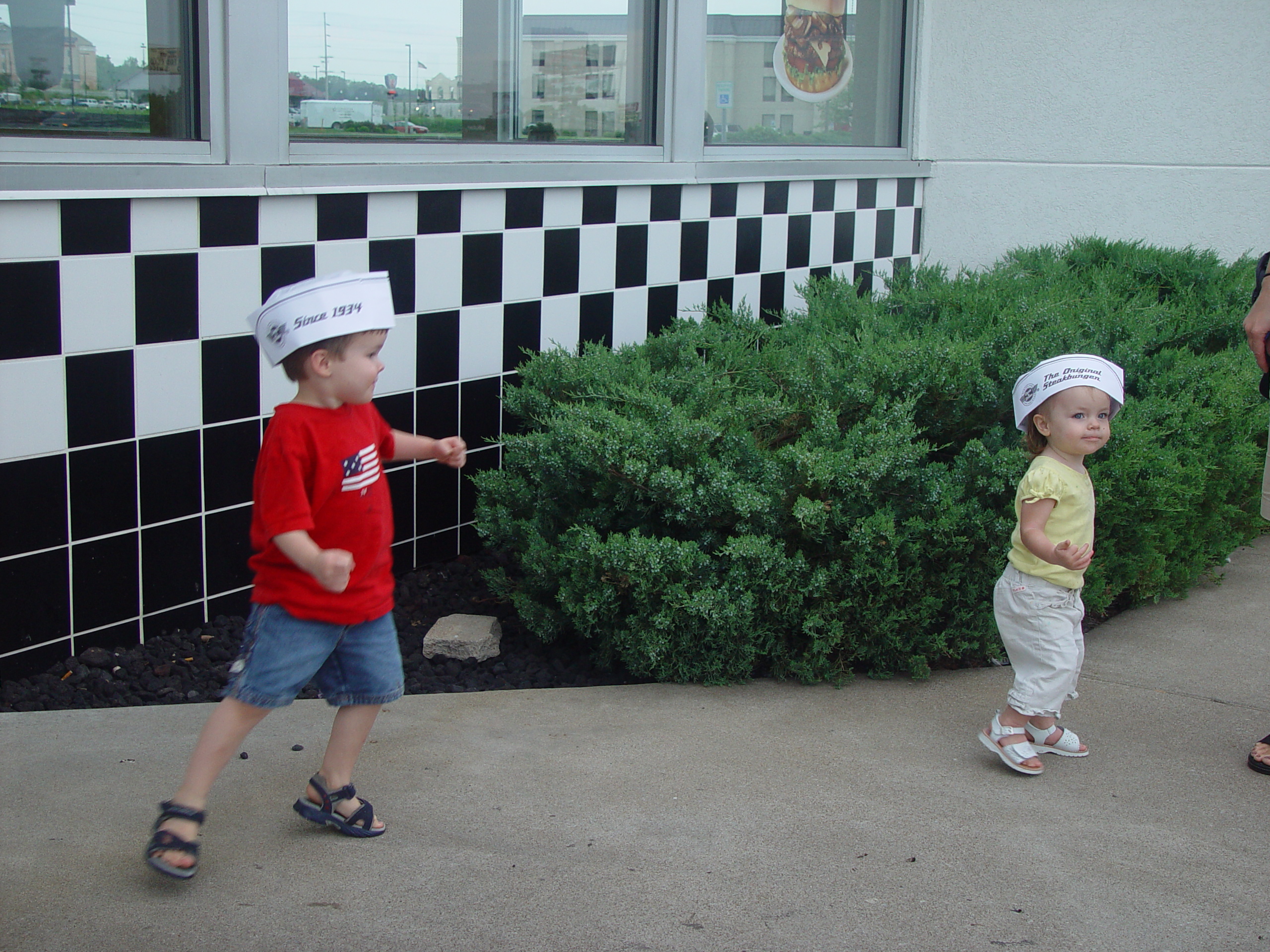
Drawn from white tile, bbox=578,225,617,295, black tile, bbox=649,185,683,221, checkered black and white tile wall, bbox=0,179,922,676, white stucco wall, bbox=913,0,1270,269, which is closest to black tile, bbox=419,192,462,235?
checkered black and white tile wall, bbox=0,179,922,676

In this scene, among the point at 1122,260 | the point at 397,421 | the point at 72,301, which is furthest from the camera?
the point at 1122,260

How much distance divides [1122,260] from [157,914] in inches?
197

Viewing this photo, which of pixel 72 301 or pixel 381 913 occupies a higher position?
pixel 72 301

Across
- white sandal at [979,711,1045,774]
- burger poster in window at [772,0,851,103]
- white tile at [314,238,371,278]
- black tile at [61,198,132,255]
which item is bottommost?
white sandal at [979,711,1045,774]

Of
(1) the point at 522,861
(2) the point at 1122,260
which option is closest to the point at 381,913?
(1) the point at 522,861

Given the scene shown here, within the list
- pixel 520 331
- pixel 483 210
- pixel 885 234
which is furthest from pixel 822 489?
pixel 885 234

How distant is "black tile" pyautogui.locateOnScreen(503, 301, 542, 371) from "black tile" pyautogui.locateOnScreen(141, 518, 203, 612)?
1274mm

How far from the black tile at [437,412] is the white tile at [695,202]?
54.1 inches

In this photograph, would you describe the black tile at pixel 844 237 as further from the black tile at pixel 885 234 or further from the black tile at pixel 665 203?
the black tile at pixel 665 203

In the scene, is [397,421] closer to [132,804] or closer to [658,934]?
[132,804]

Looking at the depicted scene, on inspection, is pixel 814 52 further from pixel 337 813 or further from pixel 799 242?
pixel 337 813

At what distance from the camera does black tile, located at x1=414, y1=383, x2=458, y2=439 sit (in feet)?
13.5

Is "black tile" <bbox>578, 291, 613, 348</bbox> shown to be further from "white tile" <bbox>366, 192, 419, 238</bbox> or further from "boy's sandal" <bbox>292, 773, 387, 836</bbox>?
"boy's sandal" <bbox>292, 773, 387, 836</bbox>

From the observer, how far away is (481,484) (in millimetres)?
3744
